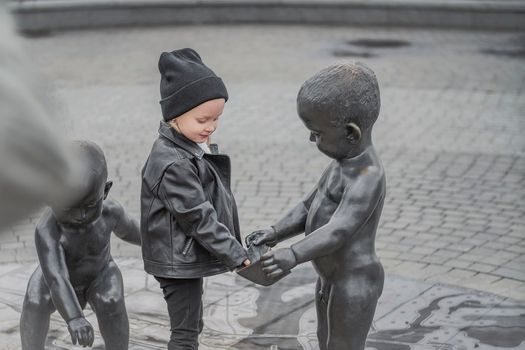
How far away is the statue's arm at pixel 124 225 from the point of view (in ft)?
14.7

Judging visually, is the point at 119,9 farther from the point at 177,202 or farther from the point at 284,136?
the point at 177,202

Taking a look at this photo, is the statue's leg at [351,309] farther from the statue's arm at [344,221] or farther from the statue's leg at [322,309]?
the statue's arm at [344,221]

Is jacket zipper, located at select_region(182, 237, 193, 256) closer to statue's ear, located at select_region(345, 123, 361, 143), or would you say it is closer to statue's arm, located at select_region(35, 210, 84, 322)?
statue's arm, located at select_region(35, 210, 84, 322)

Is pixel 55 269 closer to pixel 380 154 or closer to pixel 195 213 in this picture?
pixel 195 213

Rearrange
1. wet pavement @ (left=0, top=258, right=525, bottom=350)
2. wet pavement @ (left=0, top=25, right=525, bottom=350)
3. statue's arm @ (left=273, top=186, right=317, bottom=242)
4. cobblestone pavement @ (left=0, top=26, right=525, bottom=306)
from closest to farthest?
statue's arm @ (left=273, top=186, right=317, bottom=242), wet pavement @ (left=0, top=258, right=525, bottom=350), wet pavement @ (left=0, top=25, right=525, bottom=350), cobblestone pavement @ (left=0, top=26, right=525, bottom=306)

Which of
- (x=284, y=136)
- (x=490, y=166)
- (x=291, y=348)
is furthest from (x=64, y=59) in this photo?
(x=291, y=348)

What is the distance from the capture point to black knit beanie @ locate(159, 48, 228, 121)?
402cm

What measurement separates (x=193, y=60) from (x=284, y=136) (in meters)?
5.80

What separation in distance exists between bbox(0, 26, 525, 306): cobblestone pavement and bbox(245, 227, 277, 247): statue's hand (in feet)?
4.07

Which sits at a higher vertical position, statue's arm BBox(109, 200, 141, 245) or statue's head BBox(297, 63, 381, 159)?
statue's head BBox(297, 63, 381, 159)

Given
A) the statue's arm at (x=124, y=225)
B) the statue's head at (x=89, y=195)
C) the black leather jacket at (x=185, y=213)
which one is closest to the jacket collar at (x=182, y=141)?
the black leather jacket at (x=185, y=213)

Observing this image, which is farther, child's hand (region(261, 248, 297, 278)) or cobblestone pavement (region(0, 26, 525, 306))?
cobblestone pavement (region(0, 26, 525, 306))

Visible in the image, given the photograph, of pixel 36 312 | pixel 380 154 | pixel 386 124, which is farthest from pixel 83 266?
pixel 386 124

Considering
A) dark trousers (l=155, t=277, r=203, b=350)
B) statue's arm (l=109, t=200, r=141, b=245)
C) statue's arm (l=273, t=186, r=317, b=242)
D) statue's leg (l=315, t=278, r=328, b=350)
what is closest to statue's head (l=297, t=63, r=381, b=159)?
statue's arm (l=273, t=186, r=317, b=242)
